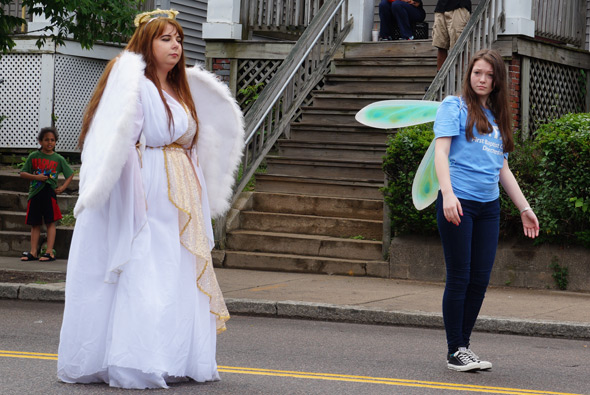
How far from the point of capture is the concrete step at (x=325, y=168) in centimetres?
1341

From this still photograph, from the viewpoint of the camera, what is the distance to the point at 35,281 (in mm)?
10828

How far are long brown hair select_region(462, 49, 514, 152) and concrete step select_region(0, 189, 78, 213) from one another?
9.44 meters

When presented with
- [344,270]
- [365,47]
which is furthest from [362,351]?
[365,47]

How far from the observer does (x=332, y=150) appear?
14.0 metres

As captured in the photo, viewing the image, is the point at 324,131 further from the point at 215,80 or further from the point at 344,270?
the point at 215,80

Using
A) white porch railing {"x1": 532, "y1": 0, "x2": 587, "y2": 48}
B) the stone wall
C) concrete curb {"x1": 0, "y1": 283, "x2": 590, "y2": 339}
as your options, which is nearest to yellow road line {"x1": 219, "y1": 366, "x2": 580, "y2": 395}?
concrete curb {"x1": 0, "y1": 283, "x2": 590, "y2": 339}

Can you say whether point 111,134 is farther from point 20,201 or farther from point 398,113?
point 20,201

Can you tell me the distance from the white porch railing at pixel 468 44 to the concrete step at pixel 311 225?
176 centimetres

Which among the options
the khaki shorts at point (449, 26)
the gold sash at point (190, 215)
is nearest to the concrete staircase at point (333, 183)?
the khaki shorts at point (449, 26)

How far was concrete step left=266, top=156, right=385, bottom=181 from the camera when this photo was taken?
528 inches

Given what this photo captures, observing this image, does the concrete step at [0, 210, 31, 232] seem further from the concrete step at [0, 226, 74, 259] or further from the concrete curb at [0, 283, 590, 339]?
the concrete curb at [0, 283, 590, 339]

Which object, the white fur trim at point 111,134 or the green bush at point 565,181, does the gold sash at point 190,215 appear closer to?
the white fur trim at point 111,134

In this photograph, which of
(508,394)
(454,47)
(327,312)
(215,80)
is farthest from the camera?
(454,47)

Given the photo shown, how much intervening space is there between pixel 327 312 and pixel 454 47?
4953mm
